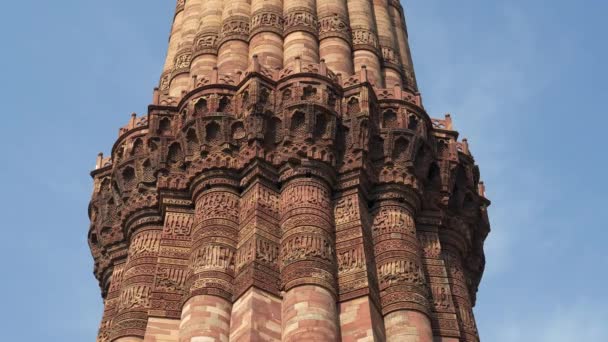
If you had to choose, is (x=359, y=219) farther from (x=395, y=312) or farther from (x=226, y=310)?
(x=226, y=310)

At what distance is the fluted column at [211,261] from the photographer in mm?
12250

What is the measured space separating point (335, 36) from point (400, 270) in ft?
17.5

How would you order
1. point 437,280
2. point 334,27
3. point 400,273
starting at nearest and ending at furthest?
point 400,273 < point 437,280 < point 334,27

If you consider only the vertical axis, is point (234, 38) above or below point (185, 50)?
below

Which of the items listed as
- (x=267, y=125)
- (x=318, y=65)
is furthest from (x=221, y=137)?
(x=318, y=65)

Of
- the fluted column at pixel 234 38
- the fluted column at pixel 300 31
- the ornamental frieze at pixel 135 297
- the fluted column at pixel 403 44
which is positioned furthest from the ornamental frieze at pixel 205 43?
the ornamental frieze at pixel 135 297

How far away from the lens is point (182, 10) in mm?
20625

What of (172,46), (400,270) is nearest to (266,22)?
(172,46)

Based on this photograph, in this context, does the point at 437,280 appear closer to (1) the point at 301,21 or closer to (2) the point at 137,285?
(2) the point at 137,285

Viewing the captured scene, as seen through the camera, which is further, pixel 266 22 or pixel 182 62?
pixel 182 62

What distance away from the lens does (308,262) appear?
12.7m

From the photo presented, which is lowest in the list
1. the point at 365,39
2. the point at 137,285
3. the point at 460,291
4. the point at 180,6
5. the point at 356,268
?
the point at 356,268

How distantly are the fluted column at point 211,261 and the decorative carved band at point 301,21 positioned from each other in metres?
3.96

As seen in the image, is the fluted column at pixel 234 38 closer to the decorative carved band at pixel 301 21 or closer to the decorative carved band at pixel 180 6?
the decorative carved band at pixel 301 21
